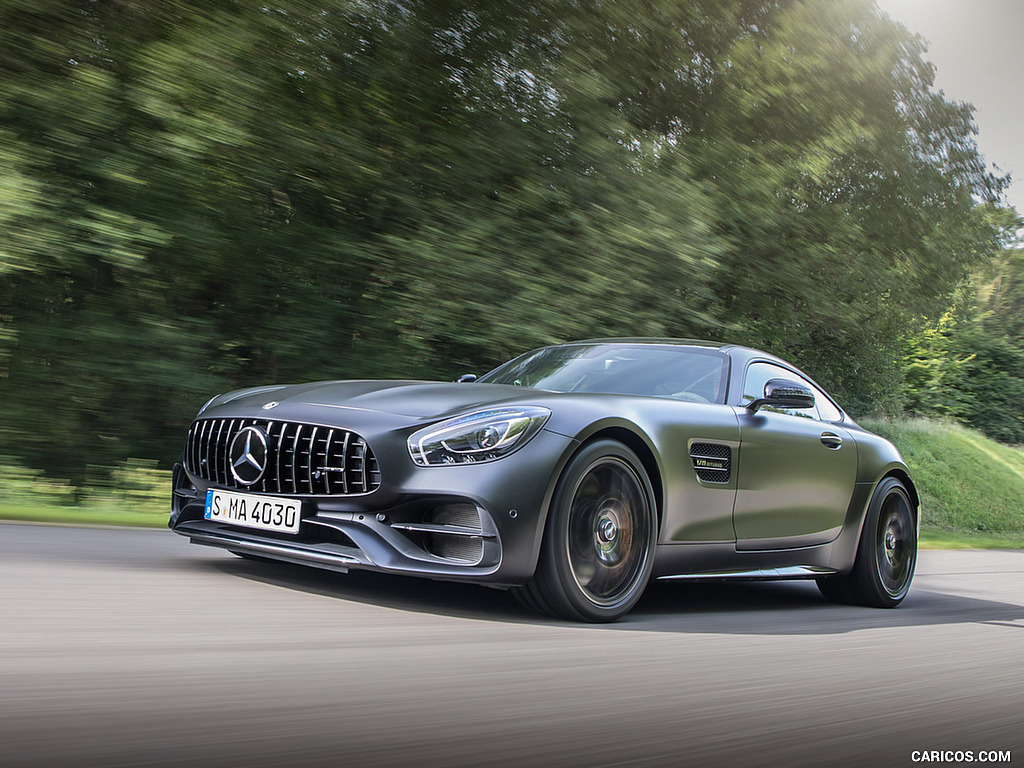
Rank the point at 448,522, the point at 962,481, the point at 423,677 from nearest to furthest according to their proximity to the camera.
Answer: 1. the point at 423,677
2. the point at 448,522
3. the point at 962,481

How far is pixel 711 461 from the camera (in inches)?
203

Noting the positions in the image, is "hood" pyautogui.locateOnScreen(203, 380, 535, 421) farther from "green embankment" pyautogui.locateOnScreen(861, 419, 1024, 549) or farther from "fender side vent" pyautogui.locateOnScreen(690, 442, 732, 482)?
"green embankment" pyautogui.locateOnScreen(861, 419, 1024, 549)

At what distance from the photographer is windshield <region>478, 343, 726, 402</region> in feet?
17.9

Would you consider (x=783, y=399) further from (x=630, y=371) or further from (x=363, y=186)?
(x=363, y=186)

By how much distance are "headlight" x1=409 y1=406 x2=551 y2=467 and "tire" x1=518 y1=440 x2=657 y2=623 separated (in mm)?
252

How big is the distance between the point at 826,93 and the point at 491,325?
743 centimetres

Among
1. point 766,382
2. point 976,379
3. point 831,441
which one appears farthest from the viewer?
point 976,379

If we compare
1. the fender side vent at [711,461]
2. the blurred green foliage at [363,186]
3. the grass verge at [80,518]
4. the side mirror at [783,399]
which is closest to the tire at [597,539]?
the fender side vent at [711,461]

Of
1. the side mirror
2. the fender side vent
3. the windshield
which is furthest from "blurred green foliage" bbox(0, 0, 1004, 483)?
the fender side vent

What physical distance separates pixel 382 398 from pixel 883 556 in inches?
140

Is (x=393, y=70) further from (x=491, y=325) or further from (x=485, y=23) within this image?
(x=491, y=325)

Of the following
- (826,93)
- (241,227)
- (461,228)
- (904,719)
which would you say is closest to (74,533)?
(904,719)

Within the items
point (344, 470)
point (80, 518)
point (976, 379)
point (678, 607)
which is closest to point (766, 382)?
point (678, 607)

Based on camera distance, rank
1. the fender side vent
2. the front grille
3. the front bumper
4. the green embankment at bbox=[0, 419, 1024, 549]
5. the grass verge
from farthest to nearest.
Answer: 1. the green embankment at bbox=[0, 419, 1024, 549]
2. the grass verge
3. the fender side vent
4. the front grille
5. the front bumper
